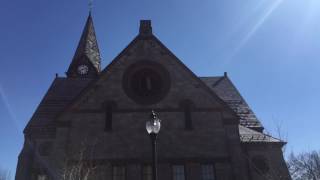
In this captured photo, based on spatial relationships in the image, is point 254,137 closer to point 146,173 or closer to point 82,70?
point 146,173

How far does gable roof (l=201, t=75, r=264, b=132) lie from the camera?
1116 inches

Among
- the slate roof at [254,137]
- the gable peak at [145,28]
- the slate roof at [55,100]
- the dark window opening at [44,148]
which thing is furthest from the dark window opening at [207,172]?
the slate roof at [55,100]

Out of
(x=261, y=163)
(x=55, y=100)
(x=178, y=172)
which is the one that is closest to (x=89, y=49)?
(x=55, y=100)

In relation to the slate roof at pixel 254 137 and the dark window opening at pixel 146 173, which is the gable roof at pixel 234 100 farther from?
the dark window opening at pixel 146 173

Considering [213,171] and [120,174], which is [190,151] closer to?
[213,171]

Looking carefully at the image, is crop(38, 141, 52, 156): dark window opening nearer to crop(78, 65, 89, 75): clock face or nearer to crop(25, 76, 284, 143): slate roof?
crop(25, 76, 284, 143): slate roof

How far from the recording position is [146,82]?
81.5ft

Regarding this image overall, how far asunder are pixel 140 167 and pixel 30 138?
31.1 ft

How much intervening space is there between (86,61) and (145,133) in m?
18.9

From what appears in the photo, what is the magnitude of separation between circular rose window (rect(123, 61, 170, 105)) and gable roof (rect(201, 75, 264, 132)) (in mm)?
7663

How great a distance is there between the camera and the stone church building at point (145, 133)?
22281 mm

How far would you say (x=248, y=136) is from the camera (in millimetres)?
25094

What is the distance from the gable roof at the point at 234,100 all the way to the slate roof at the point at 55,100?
40.5ft

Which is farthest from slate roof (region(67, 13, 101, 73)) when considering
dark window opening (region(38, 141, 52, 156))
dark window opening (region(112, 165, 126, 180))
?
dark window opening (region(112, 165, 126, 180))
